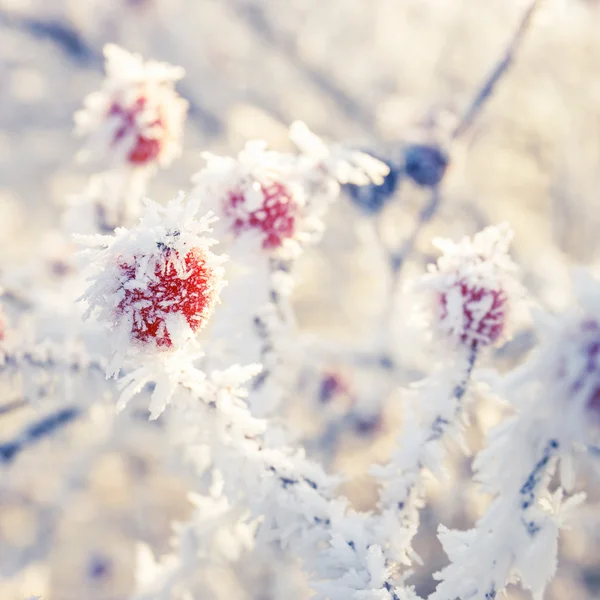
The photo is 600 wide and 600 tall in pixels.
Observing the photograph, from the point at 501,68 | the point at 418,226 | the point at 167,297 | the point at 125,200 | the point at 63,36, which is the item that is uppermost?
the point at 501,68

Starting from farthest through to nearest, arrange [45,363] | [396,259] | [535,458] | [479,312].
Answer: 1. [396,259]
2. [45,363]
3. [479,312]
4. [535,458]

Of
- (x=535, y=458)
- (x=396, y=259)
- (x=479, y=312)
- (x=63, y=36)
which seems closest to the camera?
(x=535, y=458)

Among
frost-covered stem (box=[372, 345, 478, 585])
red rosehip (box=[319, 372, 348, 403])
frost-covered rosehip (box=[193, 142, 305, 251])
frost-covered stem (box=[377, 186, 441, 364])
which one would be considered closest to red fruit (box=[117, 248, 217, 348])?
frost-covered rosehip (box=[193, 142, 305, 251])

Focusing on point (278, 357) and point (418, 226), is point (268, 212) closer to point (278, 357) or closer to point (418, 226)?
point (278, 357)

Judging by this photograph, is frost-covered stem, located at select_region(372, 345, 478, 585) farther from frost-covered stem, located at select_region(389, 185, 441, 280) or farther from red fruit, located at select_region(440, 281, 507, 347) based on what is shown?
frost-covered stem, located at select_region(389, 185, 441, 280)

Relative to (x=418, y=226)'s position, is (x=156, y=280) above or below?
above

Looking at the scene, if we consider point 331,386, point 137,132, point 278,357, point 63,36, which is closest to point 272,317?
point 278,357

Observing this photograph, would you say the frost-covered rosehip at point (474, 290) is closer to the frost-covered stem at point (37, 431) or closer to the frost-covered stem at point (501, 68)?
the frost-covered stem at point (501, 68)

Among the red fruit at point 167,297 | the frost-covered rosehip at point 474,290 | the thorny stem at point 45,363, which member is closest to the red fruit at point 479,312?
the frost-covered rosehip at point 474,290

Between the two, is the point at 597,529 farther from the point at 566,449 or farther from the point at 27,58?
the point at 27,58
